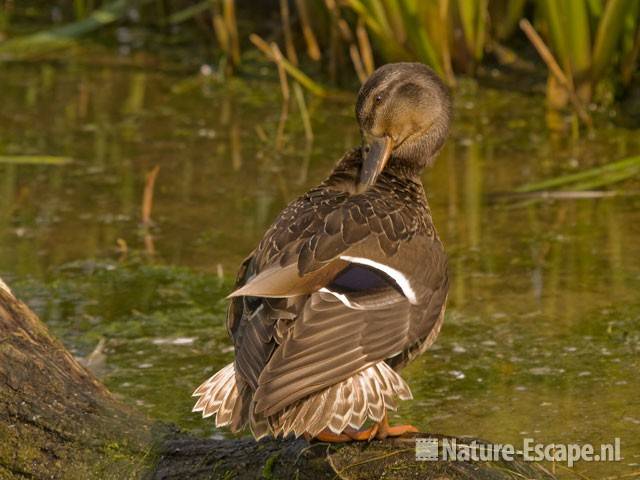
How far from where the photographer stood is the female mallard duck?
10.9 feet

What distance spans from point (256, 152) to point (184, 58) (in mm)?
2042

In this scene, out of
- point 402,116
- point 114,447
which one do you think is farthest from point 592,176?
point 114,447

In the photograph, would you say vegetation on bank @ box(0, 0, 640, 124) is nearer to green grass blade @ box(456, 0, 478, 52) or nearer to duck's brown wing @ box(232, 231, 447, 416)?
green grass blade @ box(456, 0, 478, 52)

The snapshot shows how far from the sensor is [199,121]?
26.0 feet

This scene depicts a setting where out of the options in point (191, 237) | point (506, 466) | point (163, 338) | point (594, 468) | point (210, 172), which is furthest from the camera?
point (210, 172)

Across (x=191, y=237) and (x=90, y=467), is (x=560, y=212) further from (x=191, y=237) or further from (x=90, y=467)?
(x=90, y=467)

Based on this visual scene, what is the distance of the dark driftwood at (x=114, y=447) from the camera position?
3371 mm

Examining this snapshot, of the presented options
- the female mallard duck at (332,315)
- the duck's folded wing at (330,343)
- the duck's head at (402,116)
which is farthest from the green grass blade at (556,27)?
the duck's folded wing at (330,343)

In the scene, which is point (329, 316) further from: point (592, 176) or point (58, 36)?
point (58, 36)

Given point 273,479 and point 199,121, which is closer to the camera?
point 273,479

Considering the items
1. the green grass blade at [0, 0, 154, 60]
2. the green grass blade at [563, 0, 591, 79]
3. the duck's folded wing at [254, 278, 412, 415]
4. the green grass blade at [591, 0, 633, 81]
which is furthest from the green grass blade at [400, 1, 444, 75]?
the duck's folded wing at [254, 278, 412, 415]

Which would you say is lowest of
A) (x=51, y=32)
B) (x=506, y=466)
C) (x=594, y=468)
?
(x=594, y=468)

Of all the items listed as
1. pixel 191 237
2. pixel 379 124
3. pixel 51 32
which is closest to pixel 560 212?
pixel 191 237

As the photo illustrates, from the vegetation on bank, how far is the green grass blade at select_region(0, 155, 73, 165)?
1285mm
